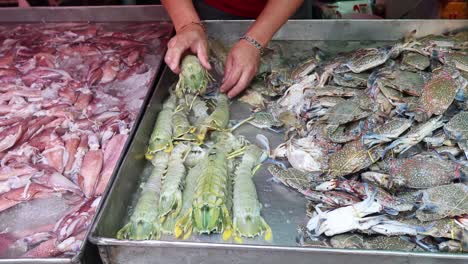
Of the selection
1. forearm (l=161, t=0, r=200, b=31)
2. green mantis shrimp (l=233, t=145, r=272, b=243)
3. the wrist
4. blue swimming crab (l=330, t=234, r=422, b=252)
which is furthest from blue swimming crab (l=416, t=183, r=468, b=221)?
forearm (l=161, t=0, r=200, b=31)

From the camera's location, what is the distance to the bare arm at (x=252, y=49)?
10.2ft

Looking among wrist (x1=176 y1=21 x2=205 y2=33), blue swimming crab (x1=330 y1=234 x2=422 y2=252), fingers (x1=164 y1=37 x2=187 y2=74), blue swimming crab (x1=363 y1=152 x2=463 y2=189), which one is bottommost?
blue swimming crab (x1=330 y1=234 x2=422 y2=252)

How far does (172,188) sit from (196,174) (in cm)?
20

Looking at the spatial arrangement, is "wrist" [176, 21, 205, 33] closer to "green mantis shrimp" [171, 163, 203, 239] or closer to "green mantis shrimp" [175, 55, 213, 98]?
"green mantis shrimp" [175, 55, 213, 98]

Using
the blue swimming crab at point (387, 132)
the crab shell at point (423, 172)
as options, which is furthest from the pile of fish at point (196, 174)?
the crab shell at point (423, 172)

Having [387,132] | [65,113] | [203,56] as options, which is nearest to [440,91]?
[387,132]

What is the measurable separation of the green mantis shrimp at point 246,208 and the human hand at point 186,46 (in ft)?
2.72

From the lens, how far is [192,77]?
9.95 ft

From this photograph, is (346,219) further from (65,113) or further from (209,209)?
(65,113)

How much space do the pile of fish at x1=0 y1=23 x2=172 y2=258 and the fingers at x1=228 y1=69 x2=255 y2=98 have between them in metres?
0.69

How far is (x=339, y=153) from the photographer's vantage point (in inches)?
101

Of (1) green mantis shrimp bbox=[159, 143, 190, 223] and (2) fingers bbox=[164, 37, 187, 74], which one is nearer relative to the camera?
(1) green mantis shrimp bbox=[159, 143, 190, 223]

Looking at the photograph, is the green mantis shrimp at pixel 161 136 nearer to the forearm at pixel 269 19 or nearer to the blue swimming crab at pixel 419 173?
the forearm at pixel 269 19

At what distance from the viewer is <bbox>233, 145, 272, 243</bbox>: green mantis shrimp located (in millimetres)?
2203
